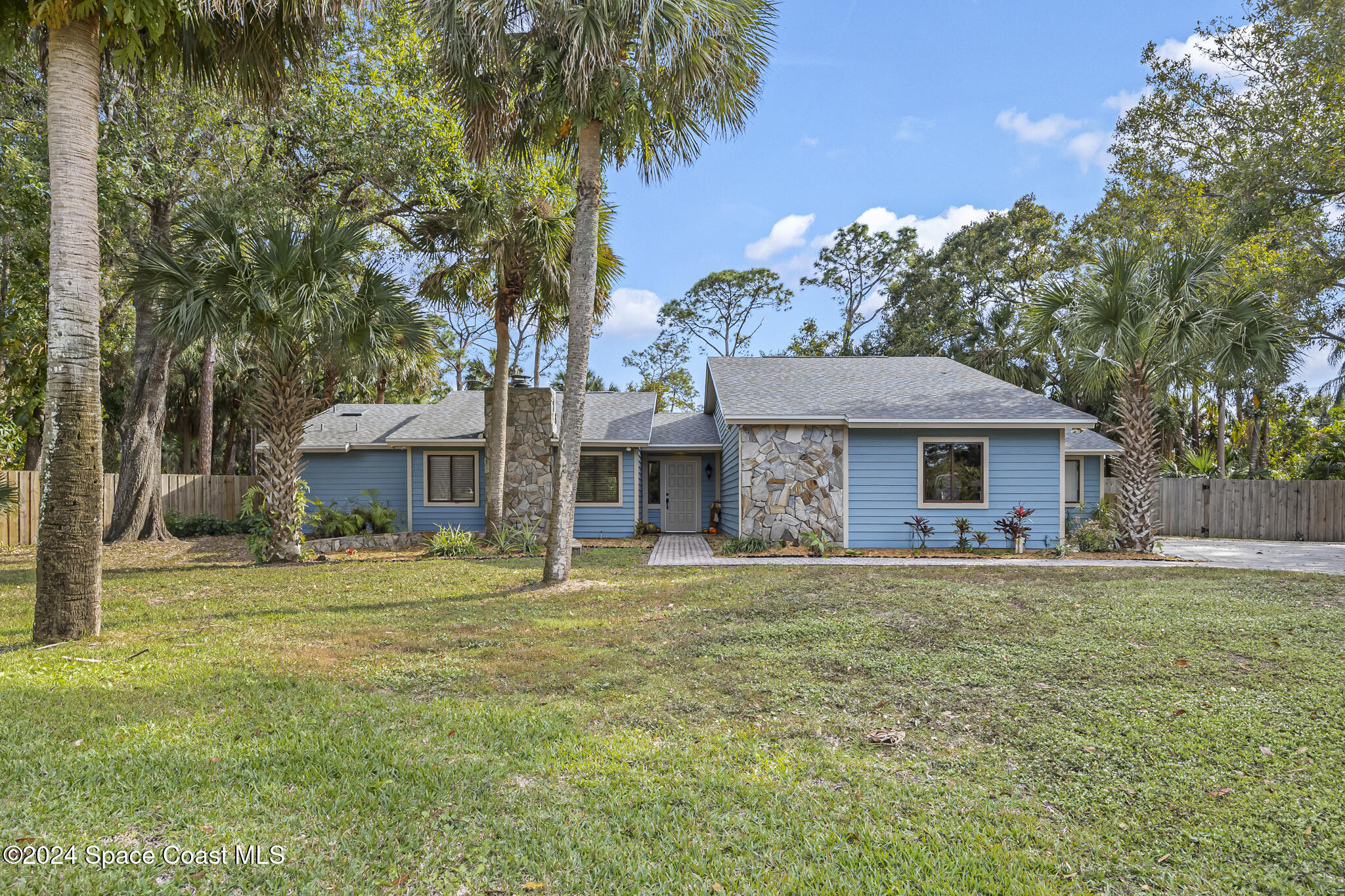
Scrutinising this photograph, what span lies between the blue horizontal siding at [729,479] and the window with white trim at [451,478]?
593cm

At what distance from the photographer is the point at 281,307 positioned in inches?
393

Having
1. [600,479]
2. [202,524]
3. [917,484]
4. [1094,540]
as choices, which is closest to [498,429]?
[600,479]

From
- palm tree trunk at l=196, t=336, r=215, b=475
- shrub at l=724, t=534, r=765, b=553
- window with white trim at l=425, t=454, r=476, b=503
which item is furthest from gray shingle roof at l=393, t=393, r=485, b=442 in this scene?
shrub at l=724, t=534, r=765, b=553

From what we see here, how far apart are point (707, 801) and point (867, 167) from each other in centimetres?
1722

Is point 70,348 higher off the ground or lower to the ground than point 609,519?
higher

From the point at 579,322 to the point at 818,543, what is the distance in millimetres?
6333

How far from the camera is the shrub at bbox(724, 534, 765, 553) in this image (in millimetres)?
12648

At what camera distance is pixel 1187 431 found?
27.0m

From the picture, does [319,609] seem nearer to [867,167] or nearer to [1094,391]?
[1094,391]

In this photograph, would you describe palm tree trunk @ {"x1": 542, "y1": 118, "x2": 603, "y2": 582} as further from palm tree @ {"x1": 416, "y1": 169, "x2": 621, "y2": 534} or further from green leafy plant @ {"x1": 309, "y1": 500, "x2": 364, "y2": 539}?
green leafy plant @ {"x1": 309, "y1": 500, "x2": 364, "y2": 539}

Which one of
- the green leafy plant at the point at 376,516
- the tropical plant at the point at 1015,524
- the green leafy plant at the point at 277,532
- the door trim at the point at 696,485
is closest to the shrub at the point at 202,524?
the green leafy plant at the point at 376,516

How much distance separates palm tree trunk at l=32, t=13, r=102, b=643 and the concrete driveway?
49.6 ft

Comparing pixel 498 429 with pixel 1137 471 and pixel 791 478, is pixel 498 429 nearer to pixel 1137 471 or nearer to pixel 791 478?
pixel 791 478

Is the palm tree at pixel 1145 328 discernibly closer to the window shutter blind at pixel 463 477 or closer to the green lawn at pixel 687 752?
the green lawn at pixel 687 752
